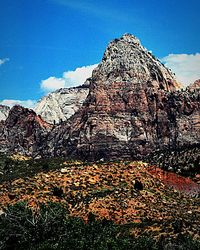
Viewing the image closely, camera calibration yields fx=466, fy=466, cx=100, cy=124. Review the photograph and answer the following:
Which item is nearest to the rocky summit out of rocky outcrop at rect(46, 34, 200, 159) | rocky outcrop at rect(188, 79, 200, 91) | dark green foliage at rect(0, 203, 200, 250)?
rocky outcrop at rect(46, 34, 200, 159)

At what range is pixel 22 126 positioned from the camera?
188125 millimetres

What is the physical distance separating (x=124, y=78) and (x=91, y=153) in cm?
3035

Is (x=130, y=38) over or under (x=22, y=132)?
over

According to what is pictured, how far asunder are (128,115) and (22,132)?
51891 millimetres

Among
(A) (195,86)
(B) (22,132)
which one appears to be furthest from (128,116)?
(B) (22,132)

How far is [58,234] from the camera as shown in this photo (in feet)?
149

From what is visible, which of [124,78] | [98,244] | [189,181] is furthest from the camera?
[124,78]

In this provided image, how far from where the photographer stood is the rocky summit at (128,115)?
492ft

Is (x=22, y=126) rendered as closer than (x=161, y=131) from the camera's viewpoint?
No

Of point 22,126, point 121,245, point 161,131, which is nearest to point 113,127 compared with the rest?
point 161,131

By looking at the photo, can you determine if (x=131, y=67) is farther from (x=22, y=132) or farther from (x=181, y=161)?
(x=181, y=161)

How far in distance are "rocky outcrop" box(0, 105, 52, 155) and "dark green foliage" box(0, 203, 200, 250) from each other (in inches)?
5173

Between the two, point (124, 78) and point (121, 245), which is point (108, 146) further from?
point (121, 245)

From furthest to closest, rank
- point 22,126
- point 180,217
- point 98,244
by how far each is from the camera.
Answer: point 22,126 → point 180,217 → point 98,244
